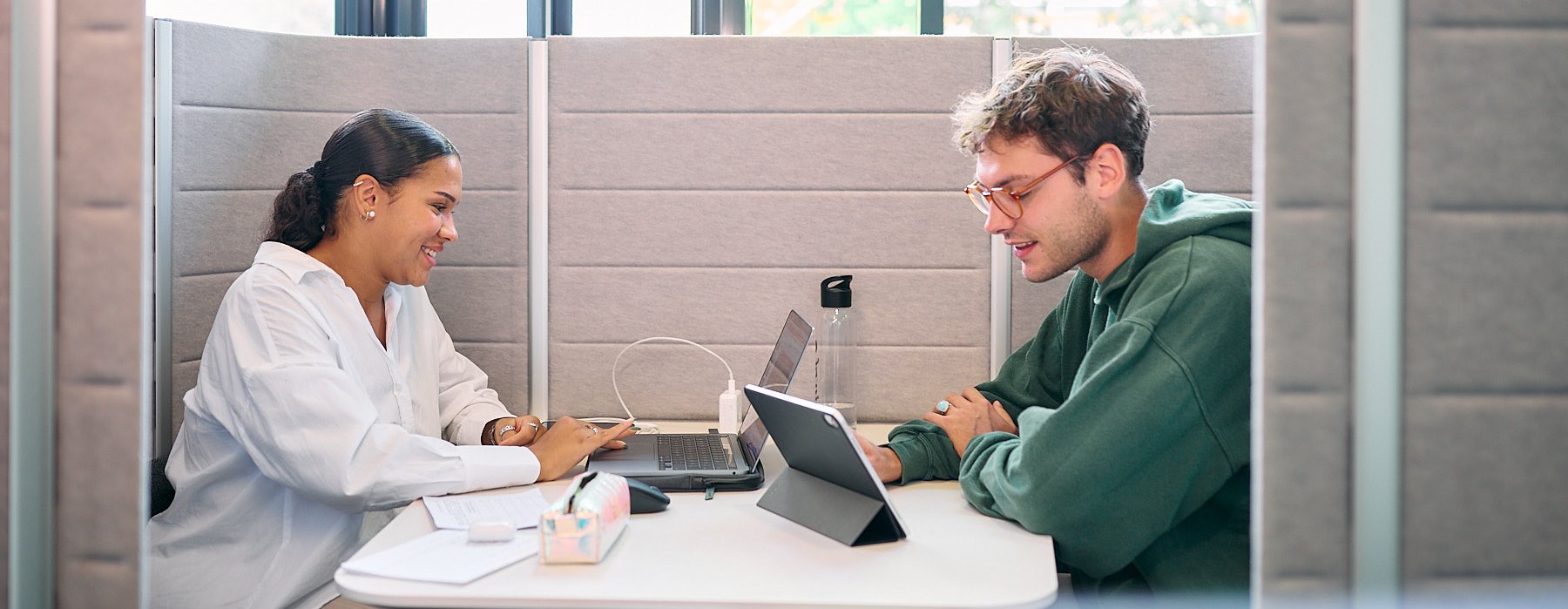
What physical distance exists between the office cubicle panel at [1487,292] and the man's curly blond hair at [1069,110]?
0.80m

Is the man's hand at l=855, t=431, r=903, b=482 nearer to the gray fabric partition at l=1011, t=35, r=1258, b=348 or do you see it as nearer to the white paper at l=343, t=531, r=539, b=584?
the white paper at l=343, t=531, r=539, b=584

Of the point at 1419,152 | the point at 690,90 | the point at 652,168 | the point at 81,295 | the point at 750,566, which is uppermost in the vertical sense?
the point at 690,90

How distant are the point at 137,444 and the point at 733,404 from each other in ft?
4.11

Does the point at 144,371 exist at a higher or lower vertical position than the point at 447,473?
higher

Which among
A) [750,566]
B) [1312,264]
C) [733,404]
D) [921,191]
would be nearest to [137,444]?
[750,566]

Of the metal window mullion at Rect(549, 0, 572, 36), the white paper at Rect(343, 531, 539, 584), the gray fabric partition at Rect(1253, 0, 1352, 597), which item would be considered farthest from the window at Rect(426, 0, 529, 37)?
the gray fabric partition at Rect(1253, 0, 1352, 597)

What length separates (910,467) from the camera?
1643 millimetres

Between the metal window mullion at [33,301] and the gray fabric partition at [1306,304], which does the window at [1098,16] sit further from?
the metal window mullion at [33,301]

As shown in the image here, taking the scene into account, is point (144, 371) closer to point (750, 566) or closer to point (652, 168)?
point (750, 566)

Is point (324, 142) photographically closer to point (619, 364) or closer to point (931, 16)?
point (619, 364)

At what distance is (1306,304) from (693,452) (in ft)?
3.76

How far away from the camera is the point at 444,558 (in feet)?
4.09

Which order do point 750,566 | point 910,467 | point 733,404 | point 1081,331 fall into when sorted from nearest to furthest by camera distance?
point 750,566 → point 910,467 → point 1081,331 → point 733,404

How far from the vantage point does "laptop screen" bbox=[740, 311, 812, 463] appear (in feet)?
5.70
